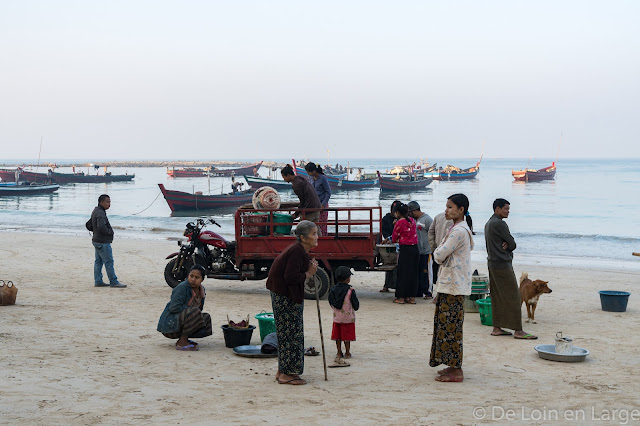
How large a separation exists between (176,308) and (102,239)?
198 inches

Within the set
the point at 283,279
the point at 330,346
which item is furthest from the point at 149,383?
the point at 330,346

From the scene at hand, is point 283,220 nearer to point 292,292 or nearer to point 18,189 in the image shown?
point 292,292

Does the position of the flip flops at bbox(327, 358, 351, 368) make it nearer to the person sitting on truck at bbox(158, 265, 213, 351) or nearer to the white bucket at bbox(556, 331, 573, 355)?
the person sitting on truck at bbox(158, 265, 213, 351)

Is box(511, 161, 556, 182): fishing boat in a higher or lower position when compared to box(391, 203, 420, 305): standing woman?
higher

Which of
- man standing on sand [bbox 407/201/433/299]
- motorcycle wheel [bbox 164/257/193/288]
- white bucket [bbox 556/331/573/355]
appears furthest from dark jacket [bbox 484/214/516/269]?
motorcycle wheel [bbox 164/257/193/288]

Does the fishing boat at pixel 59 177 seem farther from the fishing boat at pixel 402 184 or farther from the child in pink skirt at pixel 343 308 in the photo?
the child in pink skirt at pixel 343 308

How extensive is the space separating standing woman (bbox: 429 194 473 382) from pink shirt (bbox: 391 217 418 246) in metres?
4.26

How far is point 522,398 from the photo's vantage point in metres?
5.81

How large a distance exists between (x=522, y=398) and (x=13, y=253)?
14657mm

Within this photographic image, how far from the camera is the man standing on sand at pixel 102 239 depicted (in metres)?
11.8

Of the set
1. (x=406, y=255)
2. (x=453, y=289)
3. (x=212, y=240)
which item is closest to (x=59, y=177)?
(x=212, y=240)

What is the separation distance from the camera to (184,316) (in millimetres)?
7414

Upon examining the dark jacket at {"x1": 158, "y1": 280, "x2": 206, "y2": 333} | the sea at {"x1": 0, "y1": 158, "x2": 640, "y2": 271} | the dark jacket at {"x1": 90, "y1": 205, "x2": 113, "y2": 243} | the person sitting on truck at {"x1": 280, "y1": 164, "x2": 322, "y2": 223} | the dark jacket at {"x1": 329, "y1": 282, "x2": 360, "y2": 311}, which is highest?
the person sitting on truck at {"x1": 280, "y1": 164, "x2": 322, "y2": 223}

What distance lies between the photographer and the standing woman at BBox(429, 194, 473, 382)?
20.4 ft
